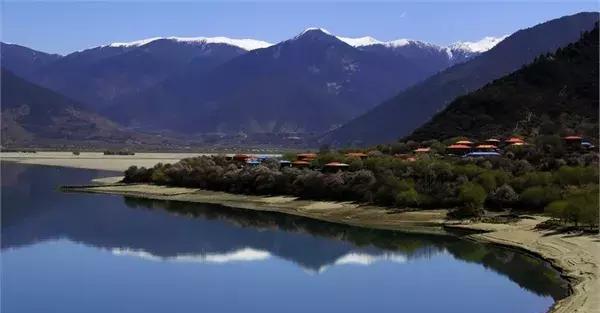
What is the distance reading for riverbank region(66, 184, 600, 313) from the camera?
1321 inches

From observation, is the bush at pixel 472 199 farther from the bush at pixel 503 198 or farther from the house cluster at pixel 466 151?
the house cluster at pixel 466 151

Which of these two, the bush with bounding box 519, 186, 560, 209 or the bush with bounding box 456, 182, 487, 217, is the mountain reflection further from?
the bush with bounding box 519, 186, 560, 209

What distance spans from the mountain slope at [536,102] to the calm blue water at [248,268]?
46742mm

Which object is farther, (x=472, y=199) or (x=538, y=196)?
(x=472, y=199)

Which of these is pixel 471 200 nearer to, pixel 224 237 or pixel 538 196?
pixel 538 196

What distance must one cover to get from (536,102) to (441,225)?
5597 cm

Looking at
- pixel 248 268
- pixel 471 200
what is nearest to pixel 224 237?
pixel 248 268

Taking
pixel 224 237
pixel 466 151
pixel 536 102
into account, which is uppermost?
pixel 536 102

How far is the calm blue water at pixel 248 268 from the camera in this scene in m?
33.0

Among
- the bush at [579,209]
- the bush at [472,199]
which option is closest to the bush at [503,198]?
the bush at [472,199]

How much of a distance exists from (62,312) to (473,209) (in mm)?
32860

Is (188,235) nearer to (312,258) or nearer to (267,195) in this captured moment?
(312,258)

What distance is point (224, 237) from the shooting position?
52875mm

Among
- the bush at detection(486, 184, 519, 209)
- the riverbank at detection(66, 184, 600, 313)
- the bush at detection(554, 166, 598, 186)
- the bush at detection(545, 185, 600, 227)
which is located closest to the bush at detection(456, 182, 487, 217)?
the bush at detection(486, 184, 519, 209)
